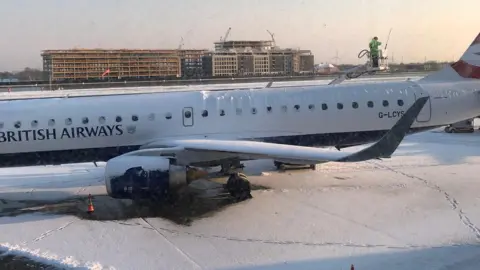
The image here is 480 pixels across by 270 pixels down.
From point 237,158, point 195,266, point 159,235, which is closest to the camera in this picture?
point 195,266

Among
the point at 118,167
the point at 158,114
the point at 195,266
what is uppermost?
the point at 158,114

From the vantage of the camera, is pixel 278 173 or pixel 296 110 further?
pixel 278 173

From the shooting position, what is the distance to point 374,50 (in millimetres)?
30875

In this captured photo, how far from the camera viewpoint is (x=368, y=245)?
934 cm

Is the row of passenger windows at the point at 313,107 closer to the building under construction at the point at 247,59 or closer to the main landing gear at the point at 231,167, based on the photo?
the main landing gear at the point at 231,167

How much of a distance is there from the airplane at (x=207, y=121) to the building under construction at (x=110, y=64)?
126ft

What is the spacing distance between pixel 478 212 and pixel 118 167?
8322mm

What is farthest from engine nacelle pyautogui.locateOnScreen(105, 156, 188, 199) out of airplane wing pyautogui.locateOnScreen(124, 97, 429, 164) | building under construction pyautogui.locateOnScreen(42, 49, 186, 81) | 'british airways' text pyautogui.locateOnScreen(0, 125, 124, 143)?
building under construction pyautogui.locateOnScreen(42, 49, 186, 81)

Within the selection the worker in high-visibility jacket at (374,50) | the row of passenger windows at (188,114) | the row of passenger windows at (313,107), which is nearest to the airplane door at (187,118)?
the row of passenger windows at (188,114)

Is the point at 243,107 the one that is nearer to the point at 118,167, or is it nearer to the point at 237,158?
the point at 237,158

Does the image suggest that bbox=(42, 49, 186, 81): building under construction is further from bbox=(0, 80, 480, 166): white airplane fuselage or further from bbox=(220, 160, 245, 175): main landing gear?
bbox=(220, 160, 245, 175): main landing gear

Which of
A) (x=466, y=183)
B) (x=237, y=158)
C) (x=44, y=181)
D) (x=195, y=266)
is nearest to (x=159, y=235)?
(x=195, y=266)

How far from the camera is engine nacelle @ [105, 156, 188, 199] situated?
11859 millimetres

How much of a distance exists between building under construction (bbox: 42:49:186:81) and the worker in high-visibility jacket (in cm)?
2586
